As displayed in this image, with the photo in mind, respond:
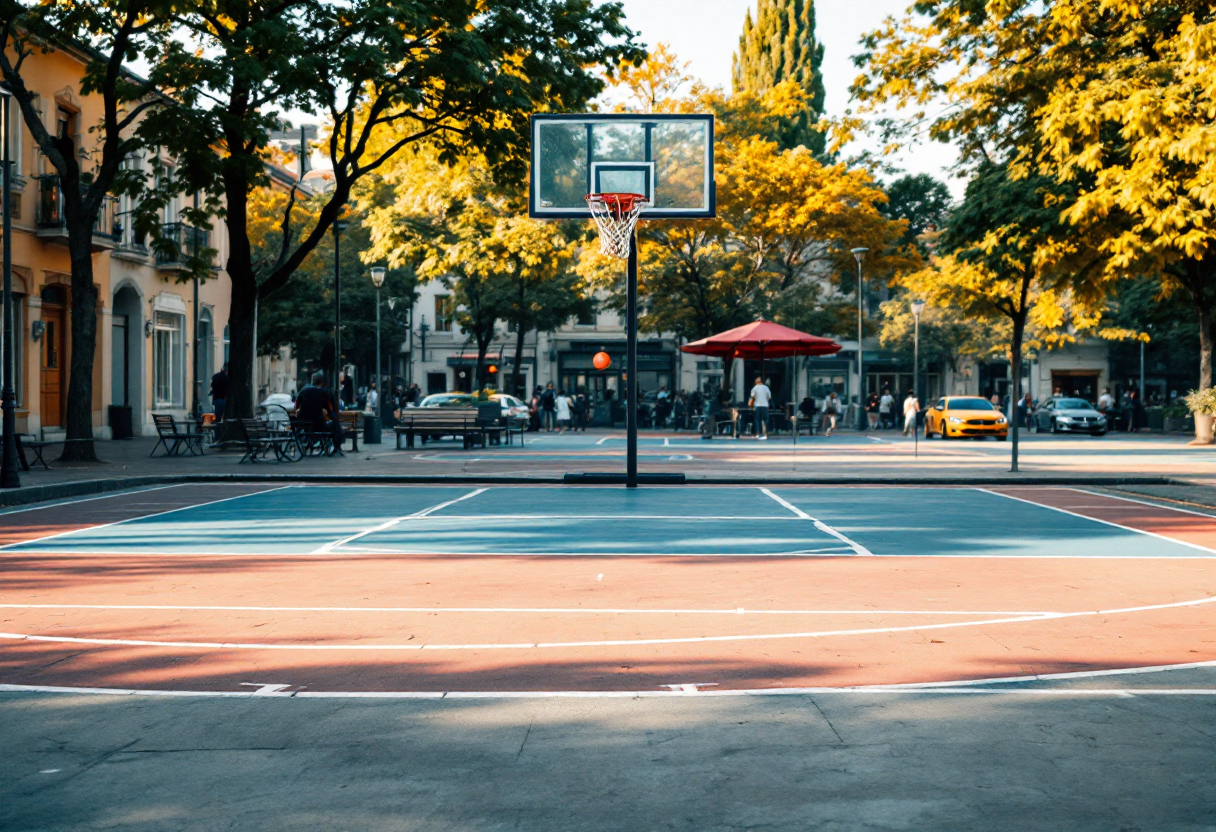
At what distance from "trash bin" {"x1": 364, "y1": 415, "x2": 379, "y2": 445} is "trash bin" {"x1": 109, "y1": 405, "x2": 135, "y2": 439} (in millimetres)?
6520

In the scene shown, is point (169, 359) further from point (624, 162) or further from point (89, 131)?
point (624, 162)

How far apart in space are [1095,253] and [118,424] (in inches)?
990

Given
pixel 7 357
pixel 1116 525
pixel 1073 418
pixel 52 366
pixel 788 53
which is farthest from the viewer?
pixel 788 53

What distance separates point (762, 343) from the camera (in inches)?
1415

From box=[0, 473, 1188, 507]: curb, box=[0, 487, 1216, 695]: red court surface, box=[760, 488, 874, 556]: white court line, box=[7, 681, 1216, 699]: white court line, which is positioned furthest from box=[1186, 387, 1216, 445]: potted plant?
box=[7, 681, 1216, 699]: white court line

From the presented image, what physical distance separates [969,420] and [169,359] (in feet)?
85.4

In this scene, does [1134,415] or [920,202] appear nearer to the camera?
[1134,415]

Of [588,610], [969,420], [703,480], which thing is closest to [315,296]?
[969,420]

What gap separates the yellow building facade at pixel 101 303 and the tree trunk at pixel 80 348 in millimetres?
4370

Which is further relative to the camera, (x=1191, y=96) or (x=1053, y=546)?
(x=1191, y=96)

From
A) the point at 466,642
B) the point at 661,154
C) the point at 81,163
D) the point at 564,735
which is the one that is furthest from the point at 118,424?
the point at 564,735

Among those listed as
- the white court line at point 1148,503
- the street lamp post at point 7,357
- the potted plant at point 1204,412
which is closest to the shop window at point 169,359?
the street lamp post at point 7,357

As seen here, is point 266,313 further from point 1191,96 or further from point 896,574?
point 896,574

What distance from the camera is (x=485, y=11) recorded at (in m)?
27.2
